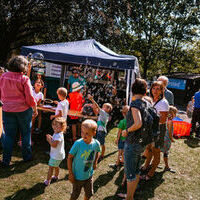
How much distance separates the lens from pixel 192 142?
6.99 m

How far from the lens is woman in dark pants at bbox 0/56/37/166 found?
3330 millimetres

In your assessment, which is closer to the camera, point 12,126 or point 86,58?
point 12,126

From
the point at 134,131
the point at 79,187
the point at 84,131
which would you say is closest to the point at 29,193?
the point at 79,187

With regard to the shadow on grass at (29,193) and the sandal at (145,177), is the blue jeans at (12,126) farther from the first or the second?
the sandal at (145,177)

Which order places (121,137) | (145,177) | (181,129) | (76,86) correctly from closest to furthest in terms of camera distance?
(145,177) → (121,137) → (76,86) → (181,129)

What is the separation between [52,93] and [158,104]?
955cm

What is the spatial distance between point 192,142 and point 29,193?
5.88 m

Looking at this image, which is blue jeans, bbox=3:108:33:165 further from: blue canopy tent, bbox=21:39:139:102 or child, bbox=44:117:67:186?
blue canopy tent, bbox=21:39:139:102

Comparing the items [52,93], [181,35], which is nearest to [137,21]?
→ [181,35]

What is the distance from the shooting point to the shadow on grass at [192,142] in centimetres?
Result: 664

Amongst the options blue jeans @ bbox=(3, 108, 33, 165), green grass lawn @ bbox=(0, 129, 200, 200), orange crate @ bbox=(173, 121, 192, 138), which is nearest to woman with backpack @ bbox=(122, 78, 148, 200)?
green grass lawn @ bbox=(0, 129, 200, 200)

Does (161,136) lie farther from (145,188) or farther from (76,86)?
(76,86)

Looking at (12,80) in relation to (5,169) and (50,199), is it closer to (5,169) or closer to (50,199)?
(5,169)

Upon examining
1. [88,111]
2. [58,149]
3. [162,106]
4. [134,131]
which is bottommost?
[58,149]
